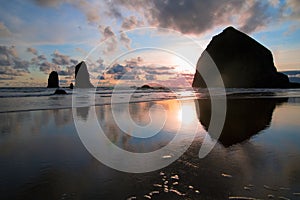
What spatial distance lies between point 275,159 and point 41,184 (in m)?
5.47

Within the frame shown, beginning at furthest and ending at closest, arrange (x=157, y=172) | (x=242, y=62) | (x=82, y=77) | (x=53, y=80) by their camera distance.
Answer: (x=242, y=62)
(x=82, y=77)
(x=53, y=80)
(x=157, y=172)

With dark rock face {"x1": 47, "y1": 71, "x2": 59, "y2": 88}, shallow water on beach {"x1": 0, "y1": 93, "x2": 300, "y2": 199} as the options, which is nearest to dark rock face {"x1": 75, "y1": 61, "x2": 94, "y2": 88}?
dark rock face {"x1": 47, "y1": 71, "x2": 59, "y2": 88}

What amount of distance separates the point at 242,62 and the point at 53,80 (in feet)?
369

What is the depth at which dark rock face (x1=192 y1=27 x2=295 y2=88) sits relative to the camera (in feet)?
356

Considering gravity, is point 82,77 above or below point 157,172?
above

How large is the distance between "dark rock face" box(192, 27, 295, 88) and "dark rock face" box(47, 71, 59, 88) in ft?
326

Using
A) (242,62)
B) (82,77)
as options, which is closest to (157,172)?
(82,77)

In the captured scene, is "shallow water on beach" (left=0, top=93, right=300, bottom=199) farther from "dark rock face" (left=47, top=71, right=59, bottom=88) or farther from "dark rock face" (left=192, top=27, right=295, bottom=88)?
"dark rock face" (left=192, top=27, right=295, bottom=88)

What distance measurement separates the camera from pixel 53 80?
106 meters

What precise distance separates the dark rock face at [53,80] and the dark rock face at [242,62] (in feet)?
326

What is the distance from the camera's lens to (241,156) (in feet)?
17.3

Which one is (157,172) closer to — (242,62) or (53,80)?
(53,80)

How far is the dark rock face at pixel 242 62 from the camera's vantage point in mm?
108375

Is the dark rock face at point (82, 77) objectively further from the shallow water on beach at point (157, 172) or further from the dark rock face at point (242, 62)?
the shallow water on beach at point (157, 172)
